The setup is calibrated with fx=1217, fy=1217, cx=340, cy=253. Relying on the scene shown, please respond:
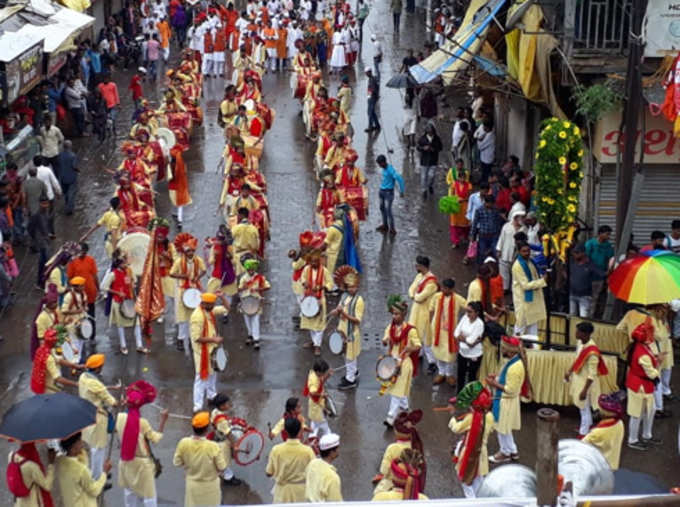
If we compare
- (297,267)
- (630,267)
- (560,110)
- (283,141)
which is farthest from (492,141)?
(630,267)

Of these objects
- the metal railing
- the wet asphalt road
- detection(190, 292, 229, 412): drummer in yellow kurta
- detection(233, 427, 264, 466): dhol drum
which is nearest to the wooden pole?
detection(233, 427, 264, 466): dhol drum

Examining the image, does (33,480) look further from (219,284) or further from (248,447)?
(219,284)

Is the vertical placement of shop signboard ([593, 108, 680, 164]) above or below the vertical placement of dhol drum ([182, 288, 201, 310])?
above

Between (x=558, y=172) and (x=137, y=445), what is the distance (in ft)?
20.8

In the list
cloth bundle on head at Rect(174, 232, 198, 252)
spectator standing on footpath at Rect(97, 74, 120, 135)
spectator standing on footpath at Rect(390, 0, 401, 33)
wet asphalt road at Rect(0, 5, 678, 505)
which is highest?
spectator standing on footpath at Rect(390, 0, 401, 33)

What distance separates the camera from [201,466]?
35.4 feet

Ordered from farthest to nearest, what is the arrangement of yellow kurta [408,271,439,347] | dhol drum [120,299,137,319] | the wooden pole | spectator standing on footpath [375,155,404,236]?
1. spectator standing on footpath [375,155,404,236]
2. dhol drum [120,299,137,319]
3. yellow kurta [408,271,439,347]
4. the wooden pole

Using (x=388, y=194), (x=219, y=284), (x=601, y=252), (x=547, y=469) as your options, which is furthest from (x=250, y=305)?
(x=547, y=469)

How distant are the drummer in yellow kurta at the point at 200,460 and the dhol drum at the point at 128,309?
455 centimetres

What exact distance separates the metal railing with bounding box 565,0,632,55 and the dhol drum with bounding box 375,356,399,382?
19.4 feet

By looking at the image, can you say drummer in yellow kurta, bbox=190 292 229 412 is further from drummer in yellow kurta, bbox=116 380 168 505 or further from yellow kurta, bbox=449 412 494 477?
yellow kurta, bbox=449 412 494 477

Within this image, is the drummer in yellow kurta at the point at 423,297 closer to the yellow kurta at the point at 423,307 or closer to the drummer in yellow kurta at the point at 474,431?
the yellow kurta at the point at 423,307

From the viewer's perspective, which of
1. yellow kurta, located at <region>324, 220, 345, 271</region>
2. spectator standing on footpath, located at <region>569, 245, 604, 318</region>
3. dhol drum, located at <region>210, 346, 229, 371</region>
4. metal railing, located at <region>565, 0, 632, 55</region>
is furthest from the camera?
yellow kurta, located at <region>324, 220, 345, 271</region>

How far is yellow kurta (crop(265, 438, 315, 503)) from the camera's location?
10594mm
